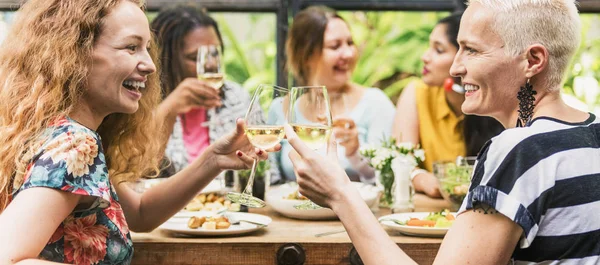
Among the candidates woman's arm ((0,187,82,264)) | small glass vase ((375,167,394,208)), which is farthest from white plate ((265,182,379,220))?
woman's arm ((0,187,82,264))

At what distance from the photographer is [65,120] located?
178 centimetres

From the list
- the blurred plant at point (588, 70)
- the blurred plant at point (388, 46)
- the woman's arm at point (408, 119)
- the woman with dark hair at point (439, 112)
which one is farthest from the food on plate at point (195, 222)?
the blurred plant at point (388, 46)

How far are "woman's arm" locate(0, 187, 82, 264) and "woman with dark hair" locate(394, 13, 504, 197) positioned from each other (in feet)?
8.03

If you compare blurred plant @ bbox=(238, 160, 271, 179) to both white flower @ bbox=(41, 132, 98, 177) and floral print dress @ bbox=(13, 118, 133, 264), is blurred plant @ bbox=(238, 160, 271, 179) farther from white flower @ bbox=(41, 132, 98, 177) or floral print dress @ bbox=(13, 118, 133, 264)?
white flower @ bbox=(41, 132, 98, 177)

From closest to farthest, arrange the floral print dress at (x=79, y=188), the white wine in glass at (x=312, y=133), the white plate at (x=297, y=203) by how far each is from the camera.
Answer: the floral print dress at (x=79, y=188)
the white wine in glass at (x=312, y=133)
the white plate at (x=297, y=203)

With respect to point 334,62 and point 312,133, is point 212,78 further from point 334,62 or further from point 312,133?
point 312,133

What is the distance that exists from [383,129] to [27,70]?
2557 millimetres

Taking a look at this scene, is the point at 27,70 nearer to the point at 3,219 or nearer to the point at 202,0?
the point at 3,219

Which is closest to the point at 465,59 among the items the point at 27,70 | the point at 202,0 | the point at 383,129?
the point at 27,70

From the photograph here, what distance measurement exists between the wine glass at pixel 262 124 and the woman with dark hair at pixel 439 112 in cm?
190

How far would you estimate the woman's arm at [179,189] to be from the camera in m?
2.27

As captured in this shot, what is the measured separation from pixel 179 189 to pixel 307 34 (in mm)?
1962

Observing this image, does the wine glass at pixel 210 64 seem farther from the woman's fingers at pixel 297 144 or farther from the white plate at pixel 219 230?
the woman's fingers at pixel 297 144

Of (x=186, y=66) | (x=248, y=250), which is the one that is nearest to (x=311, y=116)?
(x=248, y=250)
